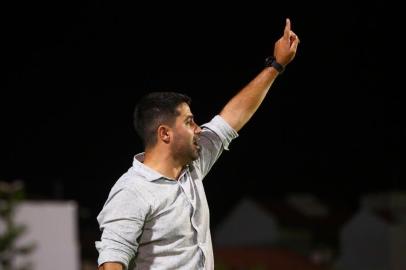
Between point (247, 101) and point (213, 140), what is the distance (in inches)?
11.2

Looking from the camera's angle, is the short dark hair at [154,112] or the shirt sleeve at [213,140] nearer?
the short dark hair at [154,112]

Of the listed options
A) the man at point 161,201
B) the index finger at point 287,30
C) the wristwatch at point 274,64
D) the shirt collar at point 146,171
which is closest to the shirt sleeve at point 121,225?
the man at point 161,201

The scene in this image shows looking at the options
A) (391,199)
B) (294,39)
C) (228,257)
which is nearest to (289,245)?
(391,199)

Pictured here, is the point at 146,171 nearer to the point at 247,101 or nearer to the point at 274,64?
the point at 247,101

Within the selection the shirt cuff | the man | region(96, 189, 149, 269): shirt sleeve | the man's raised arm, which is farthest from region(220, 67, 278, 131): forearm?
the shirt cuff

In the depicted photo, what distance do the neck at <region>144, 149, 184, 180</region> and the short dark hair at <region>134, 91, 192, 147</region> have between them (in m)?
0.05

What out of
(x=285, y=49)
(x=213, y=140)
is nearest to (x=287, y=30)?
(x=285, y=49)

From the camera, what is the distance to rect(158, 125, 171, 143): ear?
14.2ft

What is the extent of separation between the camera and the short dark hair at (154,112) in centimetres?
433

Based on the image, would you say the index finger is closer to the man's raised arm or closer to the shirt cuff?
the man's raised arm

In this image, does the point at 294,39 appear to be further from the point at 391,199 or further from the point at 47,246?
the point at 391,199

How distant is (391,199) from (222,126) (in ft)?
148

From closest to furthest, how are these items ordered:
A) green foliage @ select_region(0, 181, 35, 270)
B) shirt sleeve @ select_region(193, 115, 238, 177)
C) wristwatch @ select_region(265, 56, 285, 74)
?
shirt sleeve @ select_region(193, 115, 238, 177), wristwatch @ select_region(265, 56, 285, 74), green foliage @ select_region(0, 181, 35, 270)

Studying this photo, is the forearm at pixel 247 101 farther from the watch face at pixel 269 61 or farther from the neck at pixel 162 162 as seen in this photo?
the neck at pixel 162 162
